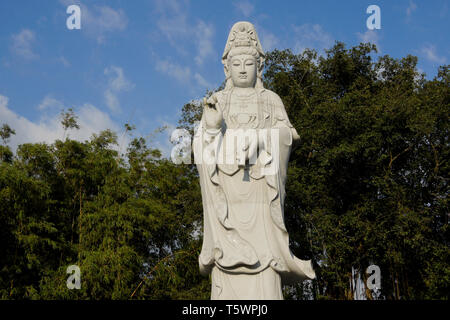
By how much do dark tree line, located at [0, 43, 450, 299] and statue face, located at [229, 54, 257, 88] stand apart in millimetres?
6258

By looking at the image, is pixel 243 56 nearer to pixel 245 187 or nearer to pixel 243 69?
pixel 243 69

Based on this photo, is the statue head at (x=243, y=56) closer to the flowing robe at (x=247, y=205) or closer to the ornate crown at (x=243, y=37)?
the ornate crown at (x=243, y=37)

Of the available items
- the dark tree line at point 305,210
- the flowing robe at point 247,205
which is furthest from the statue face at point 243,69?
the dark tree line at point 305,210

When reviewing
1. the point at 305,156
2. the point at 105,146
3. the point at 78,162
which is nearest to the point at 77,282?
the point at 78,162

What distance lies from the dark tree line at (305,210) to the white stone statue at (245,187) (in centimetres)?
628

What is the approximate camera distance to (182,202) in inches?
578

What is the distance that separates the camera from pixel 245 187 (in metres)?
6.49

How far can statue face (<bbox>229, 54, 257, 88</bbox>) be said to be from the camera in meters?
7.04

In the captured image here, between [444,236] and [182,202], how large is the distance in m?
7.00

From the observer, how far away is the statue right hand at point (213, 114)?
6.32 metres

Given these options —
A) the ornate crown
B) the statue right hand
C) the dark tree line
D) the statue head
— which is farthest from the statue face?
the dark tree line

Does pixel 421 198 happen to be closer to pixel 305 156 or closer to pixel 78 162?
pixel 305 156

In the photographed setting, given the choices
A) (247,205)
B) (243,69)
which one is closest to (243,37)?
(243,69)

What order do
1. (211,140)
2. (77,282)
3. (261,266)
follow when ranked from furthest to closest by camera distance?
(77,282)
(211,140)
(261,266)
